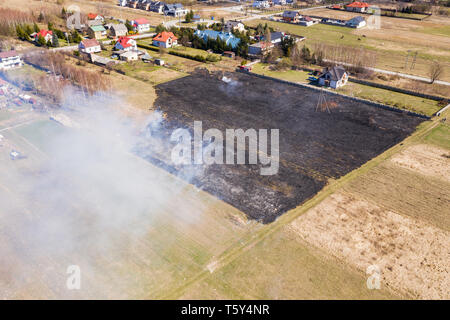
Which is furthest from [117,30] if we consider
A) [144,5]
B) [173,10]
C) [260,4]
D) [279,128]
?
[260,4]

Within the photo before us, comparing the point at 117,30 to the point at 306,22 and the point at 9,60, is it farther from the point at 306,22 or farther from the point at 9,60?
the point at 306,22

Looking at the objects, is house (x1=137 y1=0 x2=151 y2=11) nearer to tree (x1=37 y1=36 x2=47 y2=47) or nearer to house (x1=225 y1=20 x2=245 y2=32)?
house (x1=225 y1=20 x2=245 y2=32)

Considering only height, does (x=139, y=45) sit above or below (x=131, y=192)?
above

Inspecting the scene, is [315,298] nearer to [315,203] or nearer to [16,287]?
[315,203]

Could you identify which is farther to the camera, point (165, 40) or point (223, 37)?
point (165, 40)

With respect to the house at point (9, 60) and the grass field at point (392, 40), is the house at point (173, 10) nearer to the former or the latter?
the grass field at point (392, 40)

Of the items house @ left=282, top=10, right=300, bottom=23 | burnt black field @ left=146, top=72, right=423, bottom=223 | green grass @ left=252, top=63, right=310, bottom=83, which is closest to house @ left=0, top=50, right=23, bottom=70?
burnt black field @ left=146, top=72, right=423, bottom=223

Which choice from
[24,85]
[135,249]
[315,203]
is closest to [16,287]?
[135,249]
